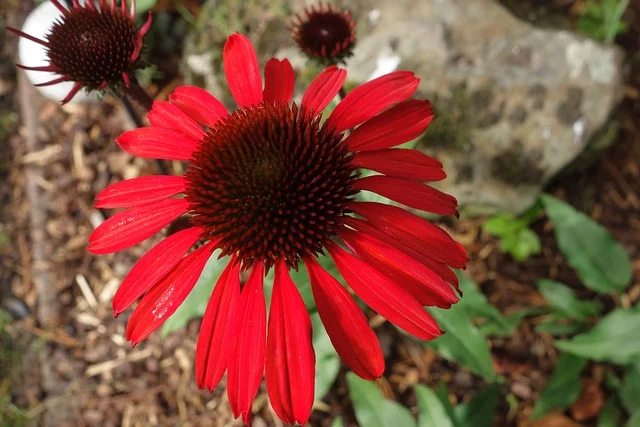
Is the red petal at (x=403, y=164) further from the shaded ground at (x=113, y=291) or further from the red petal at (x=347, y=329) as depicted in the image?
the shaded ground at (x=113, y=291)

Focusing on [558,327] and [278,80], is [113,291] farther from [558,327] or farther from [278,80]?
[558,327]

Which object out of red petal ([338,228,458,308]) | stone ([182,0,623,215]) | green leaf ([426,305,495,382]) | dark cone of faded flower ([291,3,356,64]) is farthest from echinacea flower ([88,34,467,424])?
stone ([182,0,623,215])

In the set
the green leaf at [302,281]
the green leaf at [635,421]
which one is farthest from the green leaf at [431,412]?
the green leaf at [635,421]

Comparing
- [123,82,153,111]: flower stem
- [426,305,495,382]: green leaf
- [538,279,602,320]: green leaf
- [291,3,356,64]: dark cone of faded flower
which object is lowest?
[538,279,602,320]: green leaf

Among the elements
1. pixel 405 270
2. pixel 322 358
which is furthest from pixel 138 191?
pixel 322 358

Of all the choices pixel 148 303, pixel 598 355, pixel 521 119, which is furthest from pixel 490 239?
pixel 148 303

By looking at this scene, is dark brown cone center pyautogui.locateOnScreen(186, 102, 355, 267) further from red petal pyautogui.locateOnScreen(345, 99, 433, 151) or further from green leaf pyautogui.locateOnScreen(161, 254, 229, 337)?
green leaf pyautogui.locateOnScreen(161, 254, 229, 337)
